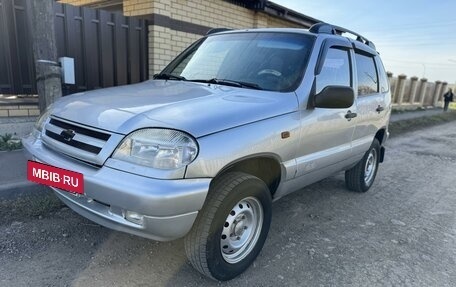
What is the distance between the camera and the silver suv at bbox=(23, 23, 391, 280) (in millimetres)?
2240

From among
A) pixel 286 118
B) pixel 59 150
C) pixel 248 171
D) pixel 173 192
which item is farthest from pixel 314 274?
pixel 59 150

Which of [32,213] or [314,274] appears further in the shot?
[32,213]

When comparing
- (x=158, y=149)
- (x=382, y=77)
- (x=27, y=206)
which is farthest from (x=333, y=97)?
(x=27, y=206)

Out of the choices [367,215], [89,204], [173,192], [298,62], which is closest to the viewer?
[173,192]

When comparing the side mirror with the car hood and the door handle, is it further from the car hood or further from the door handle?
the door handle

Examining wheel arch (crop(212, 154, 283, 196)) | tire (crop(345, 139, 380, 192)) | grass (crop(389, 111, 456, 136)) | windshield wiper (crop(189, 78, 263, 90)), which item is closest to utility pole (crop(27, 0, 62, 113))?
windshield wiper (crop(189, 78, 263, 90))

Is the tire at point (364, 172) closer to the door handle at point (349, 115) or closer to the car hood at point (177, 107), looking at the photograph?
the door handle at point (349, 115)

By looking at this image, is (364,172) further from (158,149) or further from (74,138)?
(74,138)

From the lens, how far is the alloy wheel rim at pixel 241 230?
2.71 meters

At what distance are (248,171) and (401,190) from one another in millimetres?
3370

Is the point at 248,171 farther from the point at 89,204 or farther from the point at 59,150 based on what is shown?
the point at 59,150

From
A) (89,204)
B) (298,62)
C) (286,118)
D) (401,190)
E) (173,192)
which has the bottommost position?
(401,190)

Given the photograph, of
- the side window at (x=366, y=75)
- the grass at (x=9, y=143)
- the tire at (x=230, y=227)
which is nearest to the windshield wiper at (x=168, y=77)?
the tire at (x=230, y=227)

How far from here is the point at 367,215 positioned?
4254 mm
